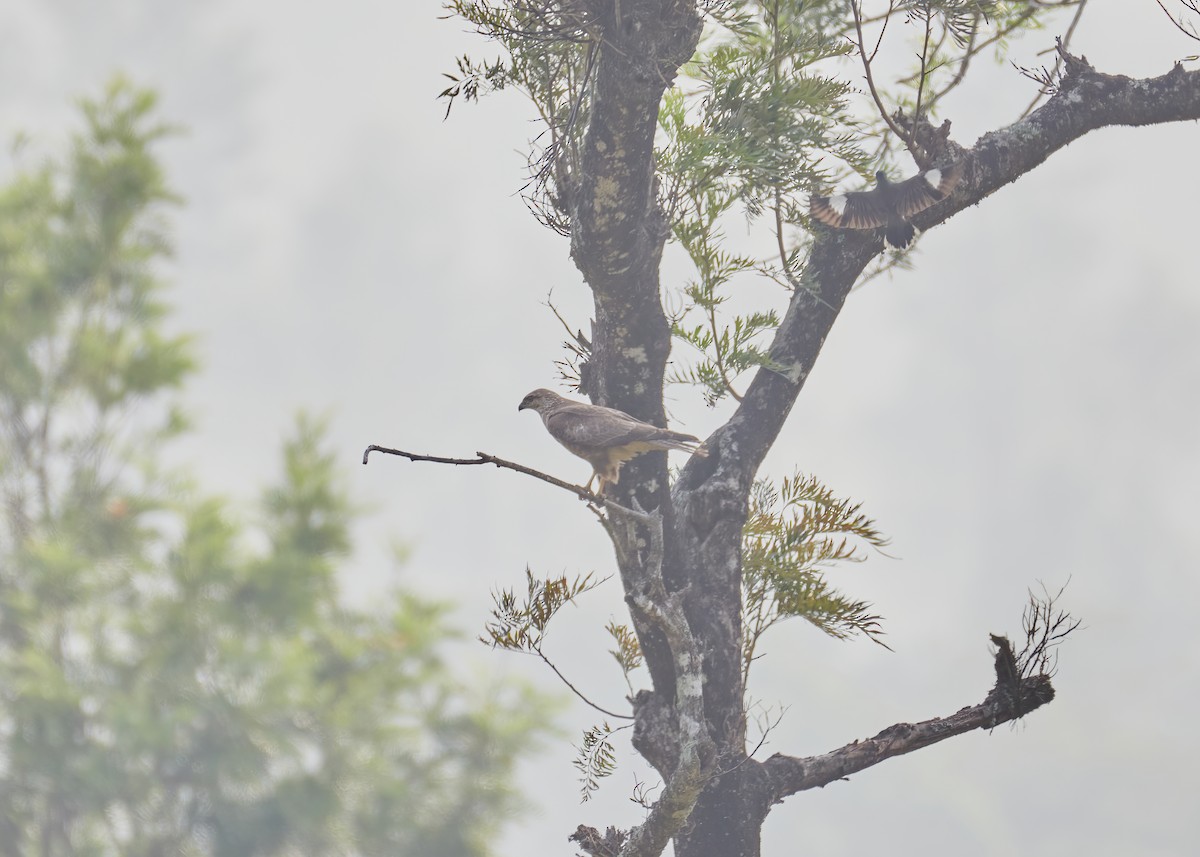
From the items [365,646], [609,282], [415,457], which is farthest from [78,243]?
[415,457]

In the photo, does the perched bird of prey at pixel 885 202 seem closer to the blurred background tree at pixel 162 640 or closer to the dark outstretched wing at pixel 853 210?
the dark outstretched wing at pixel 853 210

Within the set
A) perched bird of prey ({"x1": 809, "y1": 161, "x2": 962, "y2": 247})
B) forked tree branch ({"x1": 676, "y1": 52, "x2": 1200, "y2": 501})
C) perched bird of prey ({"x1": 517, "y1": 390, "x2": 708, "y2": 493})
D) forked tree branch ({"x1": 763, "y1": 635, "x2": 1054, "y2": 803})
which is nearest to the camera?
forked tree branch ({"x1": 763, "y1": 635, "x2": 1054, "y2": 803})

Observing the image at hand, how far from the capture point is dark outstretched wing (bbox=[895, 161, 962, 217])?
14.5ft

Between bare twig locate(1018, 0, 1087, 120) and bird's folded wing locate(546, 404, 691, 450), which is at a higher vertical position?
bare twig locate(1018, 0, 1087, 120)

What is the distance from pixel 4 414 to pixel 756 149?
987 centimetres

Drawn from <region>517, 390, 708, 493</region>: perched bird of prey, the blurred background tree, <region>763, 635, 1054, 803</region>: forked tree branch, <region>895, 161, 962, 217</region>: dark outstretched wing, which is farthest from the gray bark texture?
the blurred background tree

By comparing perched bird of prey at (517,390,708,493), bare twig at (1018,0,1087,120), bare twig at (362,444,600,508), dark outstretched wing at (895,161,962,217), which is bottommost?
bare twig at (362,444,600,508)

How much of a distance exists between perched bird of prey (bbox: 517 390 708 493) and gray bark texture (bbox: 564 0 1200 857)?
215 millimetres

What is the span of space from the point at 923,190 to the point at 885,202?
0.18 m

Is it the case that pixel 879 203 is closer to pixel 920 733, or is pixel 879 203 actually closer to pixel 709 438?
pixel 709 438

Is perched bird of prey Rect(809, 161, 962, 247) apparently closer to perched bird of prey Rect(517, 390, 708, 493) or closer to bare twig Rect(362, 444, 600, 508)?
perched bird of prey Rect(517, 390, 708, 493)

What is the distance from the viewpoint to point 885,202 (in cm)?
440

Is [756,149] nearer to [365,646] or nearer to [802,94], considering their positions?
[802,94]

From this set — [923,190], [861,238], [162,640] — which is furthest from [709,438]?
[162,640]
